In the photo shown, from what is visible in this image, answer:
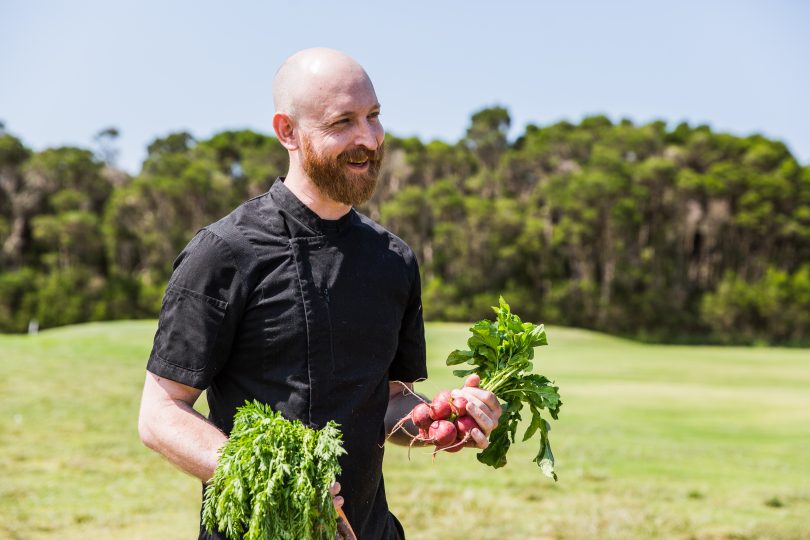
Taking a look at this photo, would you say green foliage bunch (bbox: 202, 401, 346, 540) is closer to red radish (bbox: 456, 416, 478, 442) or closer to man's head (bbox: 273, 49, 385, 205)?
red radish (bbox: 456, 416, 478, 442)

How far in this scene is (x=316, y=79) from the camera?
237 centimetres

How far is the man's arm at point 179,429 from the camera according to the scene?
2.18 metres

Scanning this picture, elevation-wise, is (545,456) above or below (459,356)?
below

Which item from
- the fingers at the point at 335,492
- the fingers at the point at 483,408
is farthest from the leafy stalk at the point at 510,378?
the fingers at the point at 335,492

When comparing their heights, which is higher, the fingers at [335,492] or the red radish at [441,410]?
the red radish at [441,410]

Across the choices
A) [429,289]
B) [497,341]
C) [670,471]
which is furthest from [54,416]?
[429,289]

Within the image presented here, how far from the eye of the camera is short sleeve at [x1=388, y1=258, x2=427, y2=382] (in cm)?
284

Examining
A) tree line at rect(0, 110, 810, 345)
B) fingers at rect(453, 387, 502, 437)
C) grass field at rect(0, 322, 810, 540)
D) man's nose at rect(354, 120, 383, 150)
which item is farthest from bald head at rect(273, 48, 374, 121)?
tree line at rect(0, 110, 810, 345)

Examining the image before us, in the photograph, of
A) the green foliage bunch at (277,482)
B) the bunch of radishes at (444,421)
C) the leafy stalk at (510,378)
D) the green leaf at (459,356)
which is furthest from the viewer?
the green leaf at (459,356)

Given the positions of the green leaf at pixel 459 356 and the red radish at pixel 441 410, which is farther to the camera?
the green leaf at pixel 459 356

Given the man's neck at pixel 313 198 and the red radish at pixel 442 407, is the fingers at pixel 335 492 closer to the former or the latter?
the red radish at pixel 442 407

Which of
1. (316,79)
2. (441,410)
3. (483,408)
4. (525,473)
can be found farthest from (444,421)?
(525,473)

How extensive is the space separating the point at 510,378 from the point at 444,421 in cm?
34

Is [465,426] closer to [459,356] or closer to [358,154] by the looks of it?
[459,356]
